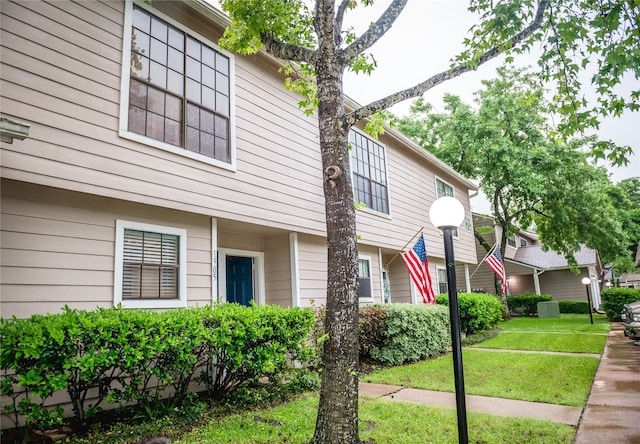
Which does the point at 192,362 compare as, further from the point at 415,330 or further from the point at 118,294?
the point at 415,330

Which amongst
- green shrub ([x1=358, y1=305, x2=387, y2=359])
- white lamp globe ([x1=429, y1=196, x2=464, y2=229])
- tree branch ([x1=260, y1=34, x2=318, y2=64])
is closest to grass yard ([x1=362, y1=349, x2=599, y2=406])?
green shrub ([x1=358, y1=305, x2=387, y2=359])

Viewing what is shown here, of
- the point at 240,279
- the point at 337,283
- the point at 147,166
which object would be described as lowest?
the point at 337,283

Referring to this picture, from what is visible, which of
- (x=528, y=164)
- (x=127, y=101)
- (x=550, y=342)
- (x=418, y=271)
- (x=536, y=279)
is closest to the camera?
(x=127, y=101)

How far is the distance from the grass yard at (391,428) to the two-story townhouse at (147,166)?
80.8 inches

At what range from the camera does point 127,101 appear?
5.61m

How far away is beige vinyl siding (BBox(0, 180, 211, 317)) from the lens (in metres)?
Answer: 4.57

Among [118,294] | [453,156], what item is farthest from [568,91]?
[453,156]

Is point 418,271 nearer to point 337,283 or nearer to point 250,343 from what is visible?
point 250,343

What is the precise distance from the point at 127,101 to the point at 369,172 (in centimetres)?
700

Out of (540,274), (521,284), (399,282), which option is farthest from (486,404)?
(540,274)

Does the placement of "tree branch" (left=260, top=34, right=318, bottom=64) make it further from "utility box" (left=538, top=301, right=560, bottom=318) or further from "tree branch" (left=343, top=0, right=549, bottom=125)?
"utility box" (left=538, top=301, right=560, bottom=318)

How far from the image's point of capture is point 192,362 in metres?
4.73

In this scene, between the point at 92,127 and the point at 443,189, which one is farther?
the point at 443,189

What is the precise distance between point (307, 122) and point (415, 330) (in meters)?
5.08
